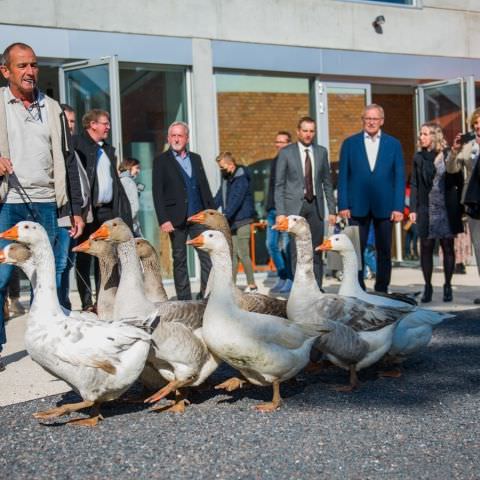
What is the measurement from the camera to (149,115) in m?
13.5

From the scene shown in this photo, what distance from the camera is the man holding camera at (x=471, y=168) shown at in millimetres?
9422

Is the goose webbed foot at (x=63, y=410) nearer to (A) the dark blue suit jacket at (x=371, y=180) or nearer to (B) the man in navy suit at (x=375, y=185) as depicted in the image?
(B) the man in navy suit at (x=375, y=185)

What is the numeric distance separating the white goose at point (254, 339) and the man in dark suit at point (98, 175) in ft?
10.0

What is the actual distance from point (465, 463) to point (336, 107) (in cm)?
1129

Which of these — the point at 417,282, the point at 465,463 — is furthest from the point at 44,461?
the point at 417,282

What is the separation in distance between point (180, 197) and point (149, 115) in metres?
4.43

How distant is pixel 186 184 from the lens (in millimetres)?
9461

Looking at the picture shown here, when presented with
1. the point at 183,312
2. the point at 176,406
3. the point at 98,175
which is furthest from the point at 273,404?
the point at 98,175

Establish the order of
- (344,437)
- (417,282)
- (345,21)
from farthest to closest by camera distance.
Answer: (345,21)
(417,282)
(344,437)

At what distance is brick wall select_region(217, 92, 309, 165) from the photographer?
1410 cm

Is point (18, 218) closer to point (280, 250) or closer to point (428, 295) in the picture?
point (428, 295)

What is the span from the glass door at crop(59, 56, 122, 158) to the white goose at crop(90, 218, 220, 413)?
6.32m

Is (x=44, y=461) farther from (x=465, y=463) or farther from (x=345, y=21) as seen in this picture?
(x=345, y=21)

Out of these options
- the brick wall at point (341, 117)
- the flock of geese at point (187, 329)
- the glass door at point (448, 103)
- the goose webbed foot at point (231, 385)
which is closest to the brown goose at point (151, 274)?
the flock of geese at point (187, 329)
